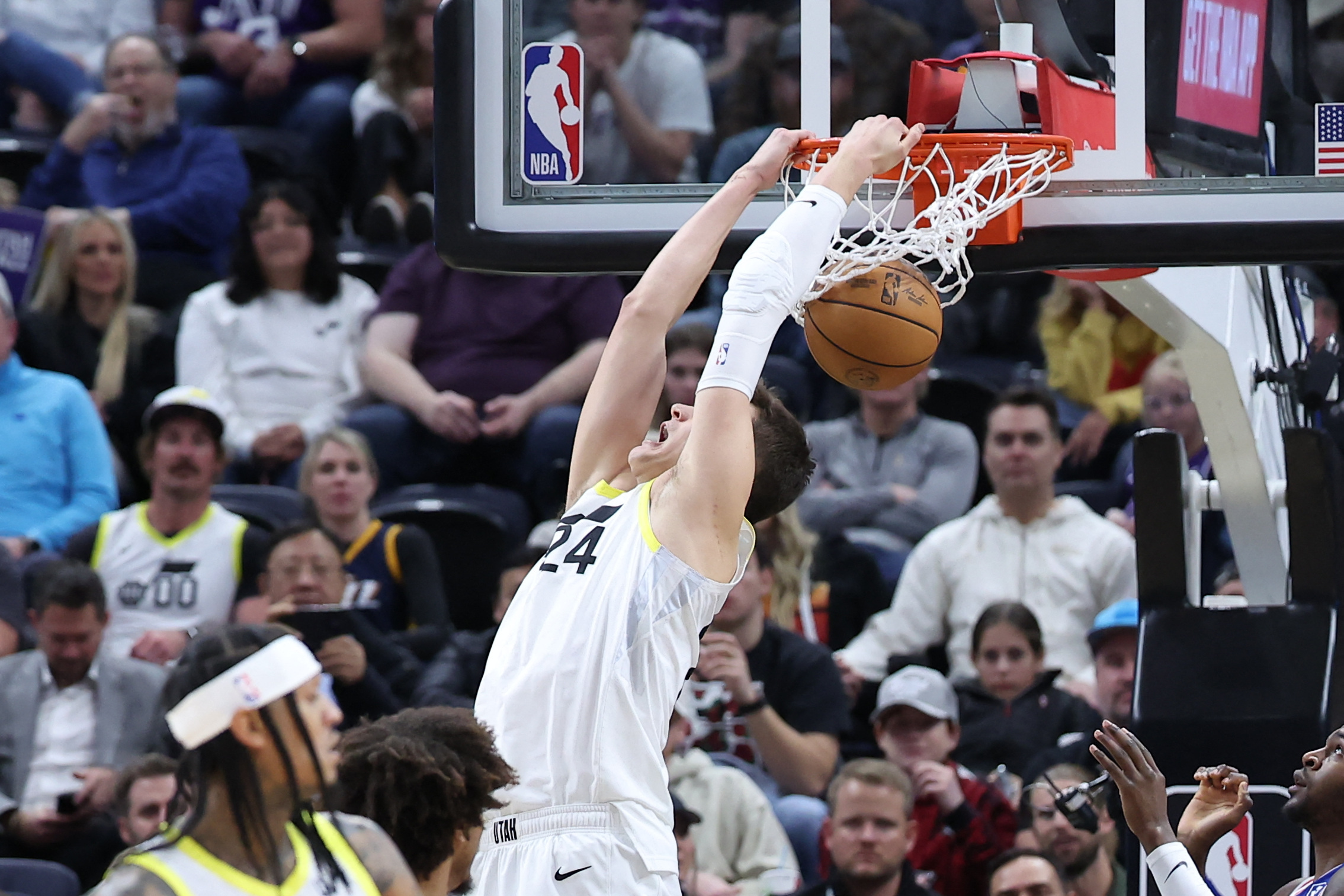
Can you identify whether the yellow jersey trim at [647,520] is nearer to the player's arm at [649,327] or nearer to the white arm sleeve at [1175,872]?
the player's arm at [649,327]

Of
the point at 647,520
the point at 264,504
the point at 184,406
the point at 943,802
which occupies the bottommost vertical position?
the point at 943,802

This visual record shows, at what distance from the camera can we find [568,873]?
3.59m

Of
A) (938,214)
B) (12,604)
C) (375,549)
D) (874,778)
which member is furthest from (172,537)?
(938,214)

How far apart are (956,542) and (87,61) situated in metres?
5.83

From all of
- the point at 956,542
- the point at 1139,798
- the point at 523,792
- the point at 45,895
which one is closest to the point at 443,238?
the point at 523,792

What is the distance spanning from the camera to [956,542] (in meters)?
7.24

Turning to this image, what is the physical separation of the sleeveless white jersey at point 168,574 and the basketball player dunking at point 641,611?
358 cm

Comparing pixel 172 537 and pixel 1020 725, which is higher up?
pixel 172 537

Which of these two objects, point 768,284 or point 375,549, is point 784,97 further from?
point 768,284

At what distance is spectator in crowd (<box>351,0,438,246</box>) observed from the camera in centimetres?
933

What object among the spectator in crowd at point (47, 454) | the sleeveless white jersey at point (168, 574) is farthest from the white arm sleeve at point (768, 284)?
the spectator in crowd at point (47, 454)

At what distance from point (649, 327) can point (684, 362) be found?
358 cm

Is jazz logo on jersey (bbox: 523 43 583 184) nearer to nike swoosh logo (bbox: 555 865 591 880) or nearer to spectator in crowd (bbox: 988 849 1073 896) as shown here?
nike swoosh logo (bbox: 555 865 591 880)

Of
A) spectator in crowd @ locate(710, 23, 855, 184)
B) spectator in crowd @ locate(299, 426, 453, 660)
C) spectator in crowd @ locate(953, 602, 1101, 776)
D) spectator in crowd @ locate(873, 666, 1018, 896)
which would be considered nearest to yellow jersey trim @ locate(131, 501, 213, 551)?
spectator in crowd @ locate(299, 426, 453, 660)
